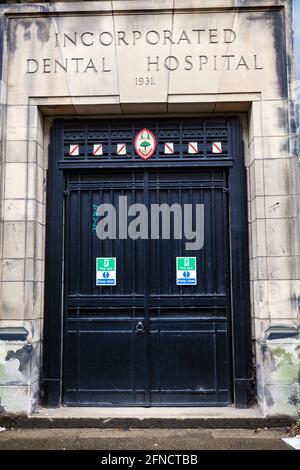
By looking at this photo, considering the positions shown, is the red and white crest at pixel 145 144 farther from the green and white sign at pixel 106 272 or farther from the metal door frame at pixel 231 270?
the green and white sign at pixel 106 272

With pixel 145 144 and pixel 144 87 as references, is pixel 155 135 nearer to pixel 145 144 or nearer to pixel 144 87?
pixel 145 144

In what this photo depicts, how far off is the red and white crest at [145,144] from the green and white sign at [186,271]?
4.96 ft

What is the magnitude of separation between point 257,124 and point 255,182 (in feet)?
2.53

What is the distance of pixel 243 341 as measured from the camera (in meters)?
6.28

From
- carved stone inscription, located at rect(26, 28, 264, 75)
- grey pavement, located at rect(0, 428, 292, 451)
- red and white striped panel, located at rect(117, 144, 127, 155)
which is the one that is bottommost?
grey pavement, located at rect(0, 428, 292, 451)

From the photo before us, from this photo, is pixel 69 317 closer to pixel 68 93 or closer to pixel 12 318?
pixel 12 318

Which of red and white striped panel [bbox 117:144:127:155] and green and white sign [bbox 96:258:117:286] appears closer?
green and white sign [bbox 96:258:117:286]

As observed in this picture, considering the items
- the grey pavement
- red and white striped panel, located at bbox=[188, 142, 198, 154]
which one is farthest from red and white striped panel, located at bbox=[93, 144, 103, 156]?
the grey pavement

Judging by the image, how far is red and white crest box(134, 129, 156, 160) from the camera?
6582 mm

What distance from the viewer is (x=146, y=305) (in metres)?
6.39

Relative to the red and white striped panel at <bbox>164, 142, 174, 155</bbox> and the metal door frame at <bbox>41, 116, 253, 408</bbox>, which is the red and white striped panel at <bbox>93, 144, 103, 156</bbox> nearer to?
the metal door frame at <bbox>41, 116, 253, 408</bbox>

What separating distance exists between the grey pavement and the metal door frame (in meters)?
0.61

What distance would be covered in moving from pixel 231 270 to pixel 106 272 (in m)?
1.70

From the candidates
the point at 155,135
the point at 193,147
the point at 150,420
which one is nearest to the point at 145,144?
the point at 155,135
